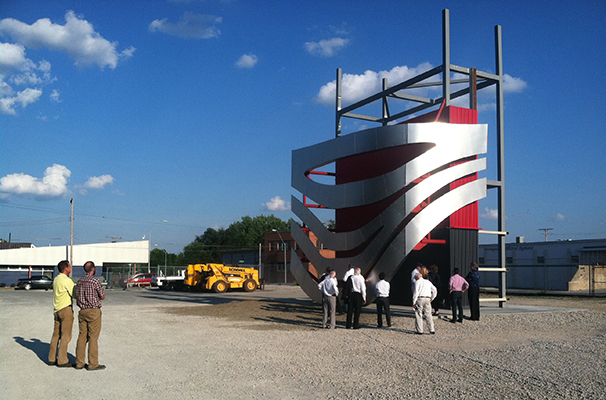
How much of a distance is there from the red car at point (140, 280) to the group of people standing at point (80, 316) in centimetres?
3860

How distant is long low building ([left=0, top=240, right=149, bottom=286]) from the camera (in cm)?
6109

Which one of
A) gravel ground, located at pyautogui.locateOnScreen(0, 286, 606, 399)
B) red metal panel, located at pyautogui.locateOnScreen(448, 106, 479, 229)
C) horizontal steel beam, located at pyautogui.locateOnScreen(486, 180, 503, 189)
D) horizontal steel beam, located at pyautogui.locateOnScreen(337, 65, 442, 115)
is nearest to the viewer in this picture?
gravel ground, located at pyautogui.locateOnScreen(0, 286, 606, 399)

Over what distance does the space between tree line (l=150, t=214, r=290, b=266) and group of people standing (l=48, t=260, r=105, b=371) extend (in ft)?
331

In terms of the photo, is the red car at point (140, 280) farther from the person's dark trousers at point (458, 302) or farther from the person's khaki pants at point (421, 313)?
the person's khaki pants at point (421, 313)

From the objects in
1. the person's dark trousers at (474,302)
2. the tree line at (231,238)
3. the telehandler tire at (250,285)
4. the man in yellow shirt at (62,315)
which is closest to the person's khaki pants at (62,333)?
the man in yellow shirt at (62,315)

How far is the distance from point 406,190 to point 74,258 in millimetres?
58704

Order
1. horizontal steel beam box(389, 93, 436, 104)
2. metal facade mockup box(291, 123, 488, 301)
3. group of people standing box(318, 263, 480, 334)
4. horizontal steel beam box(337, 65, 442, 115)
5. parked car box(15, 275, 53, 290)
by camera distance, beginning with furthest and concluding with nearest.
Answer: parked car box(15, 275, 53, 290) → horizontal steel beam box(389, 93, 436, 104) → horizontal steel beam box(337, 65, 442, 115) → metal facade mockup box(291, 123, 488, 301) → group of people standing box(318, 263, 480, 334)

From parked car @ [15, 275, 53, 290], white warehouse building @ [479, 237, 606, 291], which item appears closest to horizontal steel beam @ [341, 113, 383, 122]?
white warehouse building @ [479, 237, 606, 291]

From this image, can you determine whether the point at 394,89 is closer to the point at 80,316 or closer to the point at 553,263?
the point at 80,316

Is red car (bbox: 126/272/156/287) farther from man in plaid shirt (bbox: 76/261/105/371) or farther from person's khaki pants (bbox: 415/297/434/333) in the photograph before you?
man in plaid shirt (bbox: 76/261/105/371)

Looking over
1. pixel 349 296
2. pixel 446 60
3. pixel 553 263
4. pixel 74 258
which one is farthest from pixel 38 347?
pixel 74 258

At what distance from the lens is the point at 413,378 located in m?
7.87

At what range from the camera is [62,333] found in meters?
9.02

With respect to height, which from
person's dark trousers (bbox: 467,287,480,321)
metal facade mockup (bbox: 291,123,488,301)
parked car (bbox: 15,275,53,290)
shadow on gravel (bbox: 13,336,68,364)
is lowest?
parked car (bbox: 15,275,53,290)
